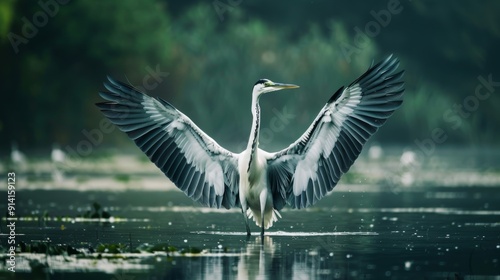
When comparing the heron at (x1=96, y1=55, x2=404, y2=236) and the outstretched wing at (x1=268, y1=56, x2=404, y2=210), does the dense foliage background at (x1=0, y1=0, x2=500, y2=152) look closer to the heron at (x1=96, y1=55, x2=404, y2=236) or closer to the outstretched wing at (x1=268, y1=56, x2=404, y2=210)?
the heron at (x1=96, y1=55, x2=404, y2=236)

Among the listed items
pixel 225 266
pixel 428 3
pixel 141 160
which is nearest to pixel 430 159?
pixel 141 160

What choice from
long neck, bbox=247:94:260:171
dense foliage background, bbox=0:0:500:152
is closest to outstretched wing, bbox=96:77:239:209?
long neck, bbox=247:94:260:171

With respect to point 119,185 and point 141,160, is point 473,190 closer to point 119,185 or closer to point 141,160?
point 119,185

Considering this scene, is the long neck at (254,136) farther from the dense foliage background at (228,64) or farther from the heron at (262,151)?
the dense foliage background at (228,64)

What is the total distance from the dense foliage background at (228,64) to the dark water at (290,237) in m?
20.9

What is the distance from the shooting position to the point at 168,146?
14336mm

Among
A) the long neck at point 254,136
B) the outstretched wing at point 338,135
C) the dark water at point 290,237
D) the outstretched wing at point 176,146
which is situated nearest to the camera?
the dark water at point 290,237

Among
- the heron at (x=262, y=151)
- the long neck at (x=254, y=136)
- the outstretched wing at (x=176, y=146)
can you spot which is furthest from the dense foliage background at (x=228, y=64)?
the long neck at (x=254, y=136)

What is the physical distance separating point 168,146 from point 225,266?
3.61 m

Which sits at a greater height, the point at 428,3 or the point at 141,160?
the point at 428,3

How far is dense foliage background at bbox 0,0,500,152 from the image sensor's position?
1651 inches

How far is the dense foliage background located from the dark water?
2086cm

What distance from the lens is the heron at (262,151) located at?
13.7m

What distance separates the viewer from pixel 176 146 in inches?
561
